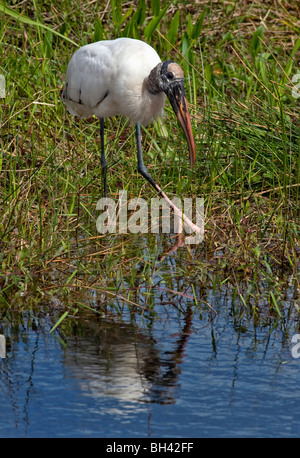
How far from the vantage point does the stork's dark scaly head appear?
5.40 metres

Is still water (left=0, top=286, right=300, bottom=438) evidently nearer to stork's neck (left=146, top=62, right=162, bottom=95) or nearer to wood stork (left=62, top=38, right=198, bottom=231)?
wood stork (left=62, top=38, right=198, bottom=231)

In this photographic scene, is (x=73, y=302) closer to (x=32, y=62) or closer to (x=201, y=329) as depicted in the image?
(x=201, y=329)

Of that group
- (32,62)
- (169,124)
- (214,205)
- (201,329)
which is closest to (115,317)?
(201,329)

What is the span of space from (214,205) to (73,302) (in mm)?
1644

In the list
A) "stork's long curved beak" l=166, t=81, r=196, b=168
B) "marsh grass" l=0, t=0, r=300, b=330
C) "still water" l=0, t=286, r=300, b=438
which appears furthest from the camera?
"stork's long curved beak" l=166, t=81, r=196, b=168

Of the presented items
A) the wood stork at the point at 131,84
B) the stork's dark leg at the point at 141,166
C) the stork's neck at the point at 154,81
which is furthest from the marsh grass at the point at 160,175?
the stork's neck at the point at 154,81

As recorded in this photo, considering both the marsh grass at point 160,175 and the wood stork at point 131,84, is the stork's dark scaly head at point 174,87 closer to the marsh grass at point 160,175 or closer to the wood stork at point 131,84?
the wood stork at point 131,84

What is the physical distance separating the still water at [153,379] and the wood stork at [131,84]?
1.63 m

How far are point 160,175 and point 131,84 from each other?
67 cm

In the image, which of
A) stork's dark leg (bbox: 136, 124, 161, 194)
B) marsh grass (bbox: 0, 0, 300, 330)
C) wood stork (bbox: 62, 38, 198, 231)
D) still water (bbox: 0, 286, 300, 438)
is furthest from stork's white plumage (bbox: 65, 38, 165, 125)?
still water (bbox: 0, 286, 300, 438)

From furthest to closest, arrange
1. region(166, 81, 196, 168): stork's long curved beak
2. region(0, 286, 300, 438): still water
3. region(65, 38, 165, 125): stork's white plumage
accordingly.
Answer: region(65, 38, 165, 125): stork's white plumage → region(166, 81, 196, 168): stork's long curved beak → region(0, 286, 300, 438): still water

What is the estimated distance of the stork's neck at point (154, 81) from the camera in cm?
544

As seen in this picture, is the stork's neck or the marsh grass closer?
the marsh grass

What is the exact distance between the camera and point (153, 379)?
10.9ft
